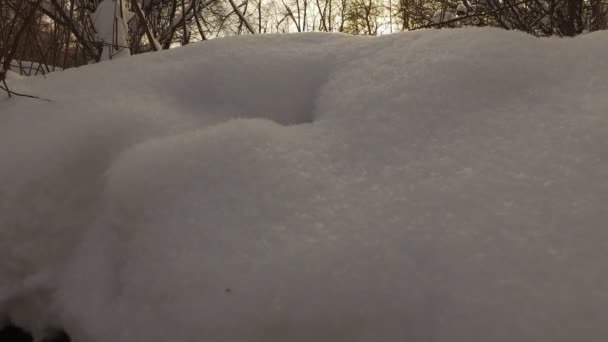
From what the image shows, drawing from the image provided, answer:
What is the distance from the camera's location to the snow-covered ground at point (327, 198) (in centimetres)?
49

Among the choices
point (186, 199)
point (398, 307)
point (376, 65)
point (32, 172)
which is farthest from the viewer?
point (376, 65)

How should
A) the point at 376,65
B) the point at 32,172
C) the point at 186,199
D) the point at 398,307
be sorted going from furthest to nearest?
the point at 376,65 < the point at 32,172 < the point at 186,199 < the point at 398,307

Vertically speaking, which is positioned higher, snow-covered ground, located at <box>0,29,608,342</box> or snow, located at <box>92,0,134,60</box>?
snow, located at <box>92,0,134,60</box>

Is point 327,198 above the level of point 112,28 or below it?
below

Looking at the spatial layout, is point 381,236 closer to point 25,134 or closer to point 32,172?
point 32,172

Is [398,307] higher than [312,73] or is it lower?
lower

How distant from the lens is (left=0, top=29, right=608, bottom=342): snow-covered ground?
0.49m

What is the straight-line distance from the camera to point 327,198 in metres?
0.63

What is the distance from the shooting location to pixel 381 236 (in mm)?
546

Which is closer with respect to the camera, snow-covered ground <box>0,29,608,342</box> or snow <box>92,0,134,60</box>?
snow-covered ground <box>0,29,608,342</box>

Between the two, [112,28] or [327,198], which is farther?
[112,28]

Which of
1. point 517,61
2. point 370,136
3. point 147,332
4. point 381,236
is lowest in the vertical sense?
point 147,332

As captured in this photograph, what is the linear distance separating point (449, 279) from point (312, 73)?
0.64 m

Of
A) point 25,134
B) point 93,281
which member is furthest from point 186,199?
point 25,134
